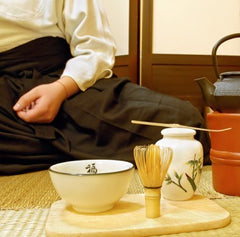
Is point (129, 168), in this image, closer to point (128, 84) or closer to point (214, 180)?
point (214, 180)

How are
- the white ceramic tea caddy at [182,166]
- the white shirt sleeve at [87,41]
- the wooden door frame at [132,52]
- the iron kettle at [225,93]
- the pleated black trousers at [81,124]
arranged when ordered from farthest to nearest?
the wooden door frame at [132,52] → the white shirt sleeve at [87,41] → the pleated black trousers at [81,124] → the iron kettle at [225,93] → the white ceramic tea caddy at [182,166]

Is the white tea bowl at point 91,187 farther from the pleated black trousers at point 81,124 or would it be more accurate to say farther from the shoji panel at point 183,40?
the shoji panel at point 183,40

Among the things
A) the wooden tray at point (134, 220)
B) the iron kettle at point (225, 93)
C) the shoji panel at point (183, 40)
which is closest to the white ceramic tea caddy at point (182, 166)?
the wooden tray at point (134, 220)

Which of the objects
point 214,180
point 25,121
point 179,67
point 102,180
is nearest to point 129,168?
point 102,180

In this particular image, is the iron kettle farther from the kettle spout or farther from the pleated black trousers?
the pleated black trousers

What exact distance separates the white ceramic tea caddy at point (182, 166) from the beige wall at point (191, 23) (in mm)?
1293

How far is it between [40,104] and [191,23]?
1153 mm

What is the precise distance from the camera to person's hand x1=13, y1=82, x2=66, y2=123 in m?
1.05

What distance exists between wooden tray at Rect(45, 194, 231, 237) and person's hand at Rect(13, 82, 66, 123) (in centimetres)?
48

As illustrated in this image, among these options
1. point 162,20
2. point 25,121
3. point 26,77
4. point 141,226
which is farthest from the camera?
point 162,20

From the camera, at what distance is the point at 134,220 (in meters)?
0.54

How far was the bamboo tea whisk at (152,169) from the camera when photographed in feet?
1.76

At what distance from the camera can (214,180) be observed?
31.3 inches

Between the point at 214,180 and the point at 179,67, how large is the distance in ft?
3.96
